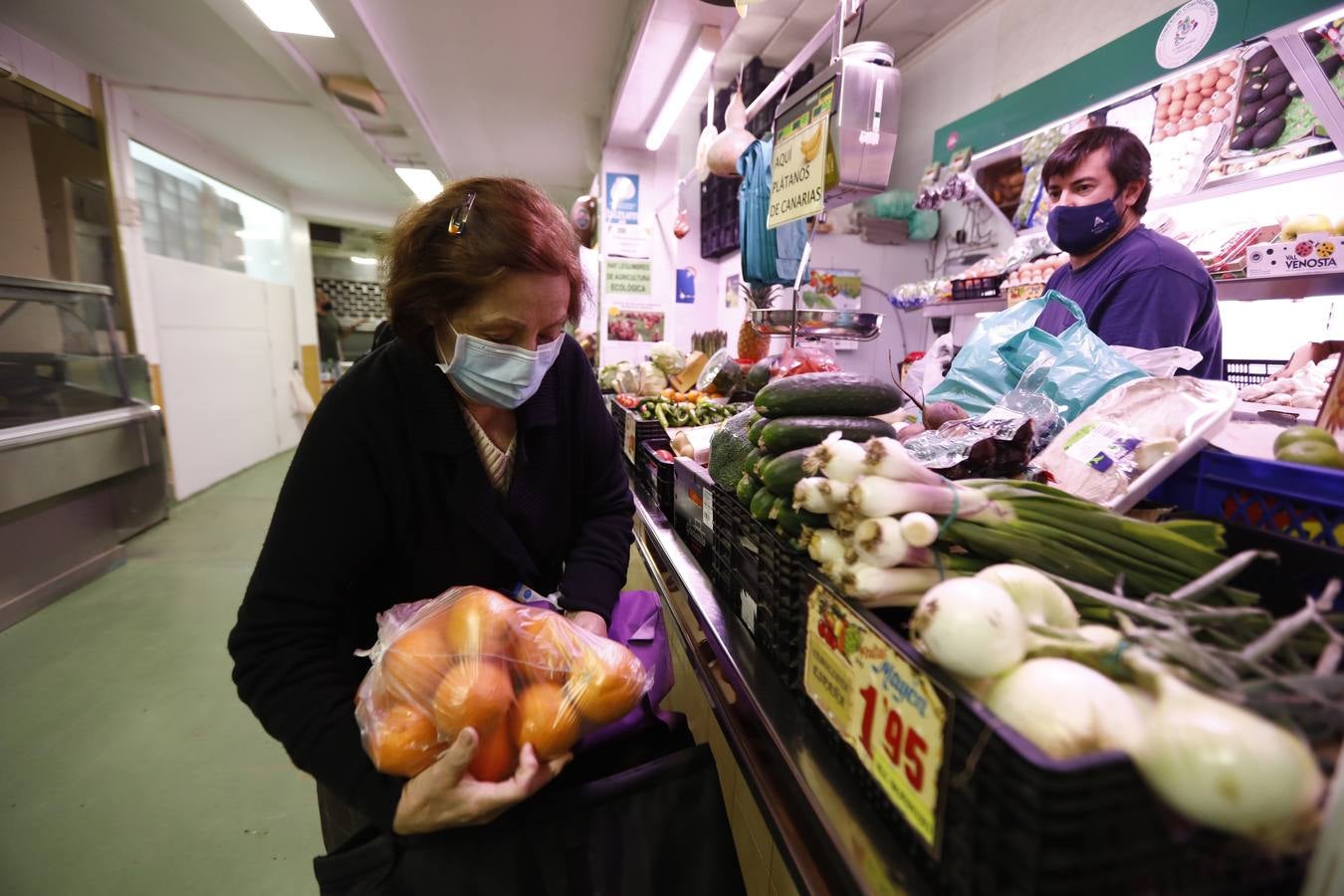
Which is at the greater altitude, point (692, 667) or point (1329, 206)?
point (1329, 206)

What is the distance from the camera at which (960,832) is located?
0.53 meters

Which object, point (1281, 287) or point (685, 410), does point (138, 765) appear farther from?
point (1281, 287)

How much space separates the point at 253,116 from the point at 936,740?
837 cm

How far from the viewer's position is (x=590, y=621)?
1.27 m

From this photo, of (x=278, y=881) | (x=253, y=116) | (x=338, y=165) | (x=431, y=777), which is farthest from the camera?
(x=338, y=165)

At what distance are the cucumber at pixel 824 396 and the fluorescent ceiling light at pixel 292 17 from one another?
4764mm

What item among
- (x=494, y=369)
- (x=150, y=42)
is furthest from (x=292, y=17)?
(x=494, y=369)

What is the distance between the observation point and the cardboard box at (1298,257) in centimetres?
204

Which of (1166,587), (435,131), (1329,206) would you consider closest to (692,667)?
(1166,587)

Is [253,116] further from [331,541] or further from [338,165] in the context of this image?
[331,541]

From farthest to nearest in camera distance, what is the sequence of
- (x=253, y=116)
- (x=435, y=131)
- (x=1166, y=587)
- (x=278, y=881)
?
(x=435, y=131), (x=253, y=116), (x=278, y=881), (x=1166, y=587)

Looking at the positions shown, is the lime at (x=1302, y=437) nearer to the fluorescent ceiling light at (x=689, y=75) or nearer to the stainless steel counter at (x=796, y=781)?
the stainless steel counter at (x=796, y=781)

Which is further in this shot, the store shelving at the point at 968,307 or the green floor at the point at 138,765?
the store shelving at the point at 968,307

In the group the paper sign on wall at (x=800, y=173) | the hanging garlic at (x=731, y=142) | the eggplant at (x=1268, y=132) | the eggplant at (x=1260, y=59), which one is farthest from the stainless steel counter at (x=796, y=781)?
the eggplant at (x=1260, y=59)
